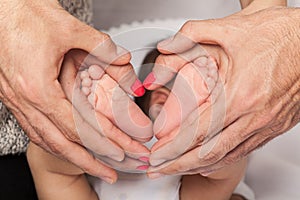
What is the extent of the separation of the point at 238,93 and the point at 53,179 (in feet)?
1.17

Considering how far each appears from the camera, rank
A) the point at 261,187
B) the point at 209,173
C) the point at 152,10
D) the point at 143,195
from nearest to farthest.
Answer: the point at 209,173, the point at 143,195, the point at 261,187, the point at 152,10

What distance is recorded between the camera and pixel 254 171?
1.24 m

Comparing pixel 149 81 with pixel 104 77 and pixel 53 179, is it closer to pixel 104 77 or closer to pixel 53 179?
pixel 104 77

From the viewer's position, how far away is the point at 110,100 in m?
0.88

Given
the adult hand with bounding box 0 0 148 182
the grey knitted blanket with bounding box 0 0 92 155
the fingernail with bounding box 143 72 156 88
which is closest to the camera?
the adult hand with bounding box 0 0 148 182

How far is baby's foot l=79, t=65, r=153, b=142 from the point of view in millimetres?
870

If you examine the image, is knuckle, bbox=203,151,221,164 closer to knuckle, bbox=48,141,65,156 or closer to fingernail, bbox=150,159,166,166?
fingernail, bbox=150,159,166,166

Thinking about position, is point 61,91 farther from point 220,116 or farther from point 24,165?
point 24,165

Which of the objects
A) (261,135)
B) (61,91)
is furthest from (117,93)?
(261,135)

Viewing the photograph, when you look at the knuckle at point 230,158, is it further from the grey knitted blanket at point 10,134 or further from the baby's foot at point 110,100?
the grey knitted blanket at point 10,134

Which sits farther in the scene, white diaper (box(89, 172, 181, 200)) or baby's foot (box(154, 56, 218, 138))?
white diaper (box(89, 172, 181, 200))

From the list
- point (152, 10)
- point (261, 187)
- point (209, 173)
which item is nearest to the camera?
point (209, 173)

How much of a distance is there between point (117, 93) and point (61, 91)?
0.09 metres

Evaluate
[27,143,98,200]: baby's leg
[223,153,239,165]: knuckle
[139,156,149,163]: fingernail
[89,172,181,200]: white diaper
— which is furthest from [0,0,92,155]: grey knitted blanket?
[223,153,239,165]: knuckle
